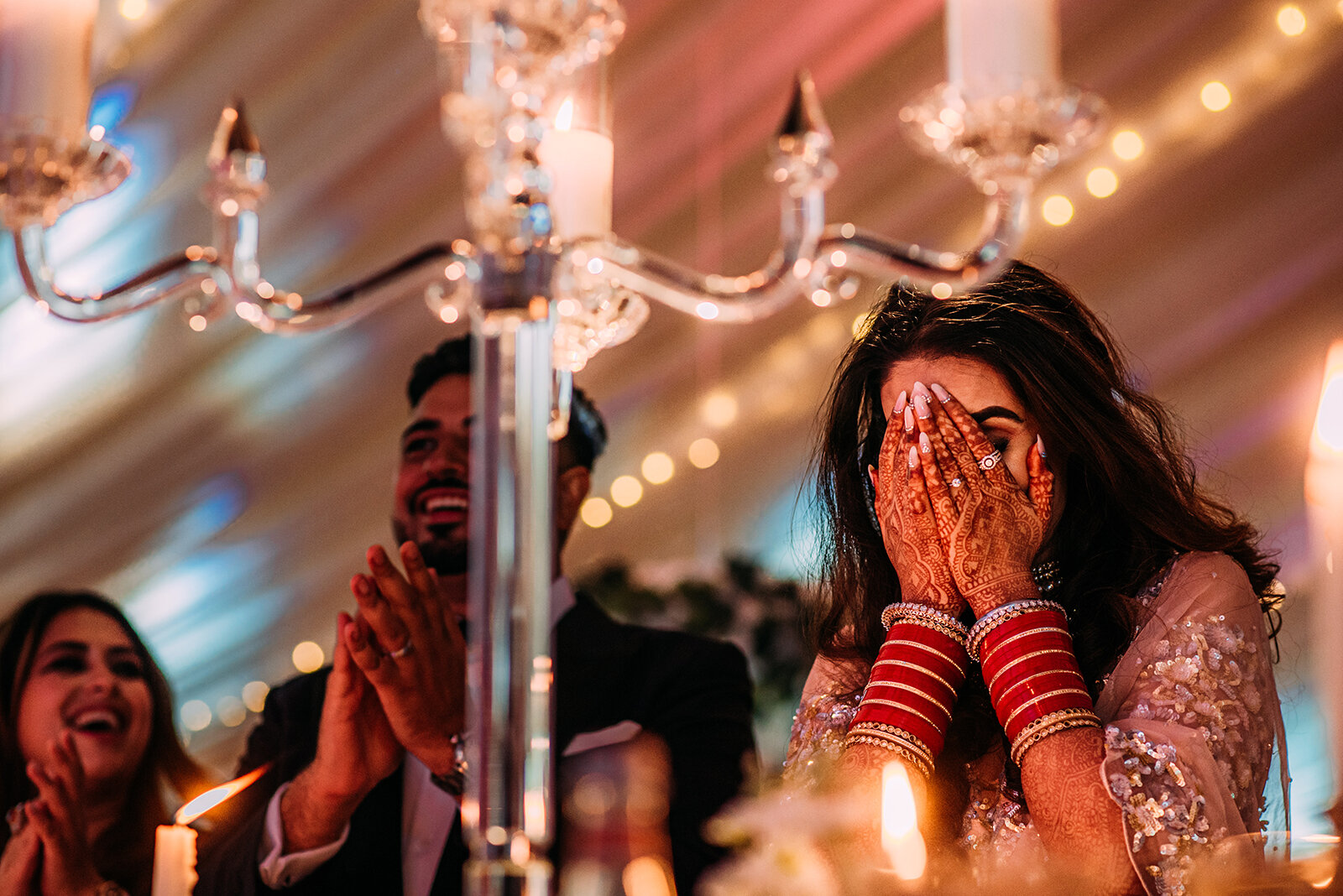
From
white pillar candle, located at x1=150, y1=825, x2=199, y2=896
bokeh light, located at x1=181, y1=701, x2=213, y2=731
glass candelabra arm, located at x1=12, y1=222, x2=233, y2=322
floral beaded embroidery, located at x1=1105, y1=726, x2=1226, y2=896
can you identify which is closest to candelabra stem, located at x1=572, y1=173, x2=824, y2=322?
glass candelabra arm, located at x1=12, y1=222, x2=233, y2=322

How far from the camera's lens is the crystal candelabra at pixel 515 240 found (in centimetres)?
62

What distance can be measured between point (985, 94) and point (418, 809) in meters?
1.25

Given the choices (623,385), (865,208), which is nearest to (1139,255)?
(865,208)

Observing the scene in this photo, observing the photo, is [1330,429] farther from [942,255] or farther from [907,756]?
[907,756]

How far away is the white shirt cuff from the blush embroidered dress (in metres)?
0.64

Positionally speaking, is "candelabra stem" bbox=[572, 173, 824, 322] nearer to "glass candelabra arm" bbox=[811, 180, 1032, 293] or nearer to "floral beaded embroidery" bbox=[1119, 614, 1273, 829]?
"glass candelabra arm" bbox=[811, 180, 1032, 293]

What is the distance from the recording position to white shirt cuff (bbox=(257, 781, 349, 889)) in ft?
5.39

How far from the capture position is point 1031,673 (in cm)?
123

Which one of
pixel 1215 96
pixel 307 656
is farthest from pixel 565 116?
pixel 1215 96

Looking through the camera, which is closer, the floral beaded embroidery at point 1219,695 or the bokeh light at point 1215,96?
the floral beaded embroidery at point 1219,695

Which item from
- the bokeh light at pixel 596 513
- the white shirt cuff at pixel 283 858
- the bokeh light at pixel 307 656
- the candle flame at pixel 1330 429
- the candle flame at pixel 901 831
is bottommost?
the candle flame at pixel 901 831

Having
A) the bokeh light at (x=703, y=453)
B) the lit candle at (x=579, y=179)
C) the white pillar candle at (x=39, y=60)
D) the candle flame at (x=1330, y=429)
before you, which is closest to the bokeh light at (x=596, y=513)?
the bokeh light at (x=703, y=453)

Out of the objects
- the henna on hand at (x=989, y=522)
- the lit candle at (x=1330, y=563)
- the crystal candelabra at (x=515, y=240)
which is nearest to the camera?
the lit candle at (x=1330, y=563)

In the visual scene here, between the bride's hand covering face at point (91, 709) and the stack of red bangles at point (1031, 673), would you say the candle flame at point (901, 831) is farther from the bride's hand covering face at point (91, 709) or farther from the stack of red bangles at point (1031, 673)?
the bride's hand covering face at point (91, 709)
